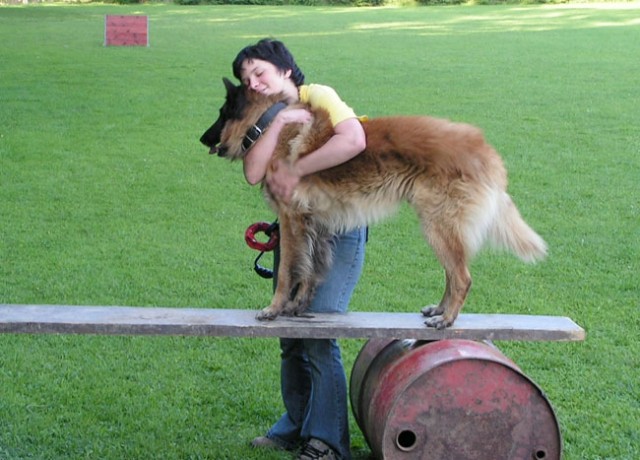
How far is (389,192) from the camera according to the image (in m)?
4.53

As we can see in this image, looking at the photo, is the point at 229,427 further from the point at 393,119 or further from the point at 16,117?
the point at 16,117

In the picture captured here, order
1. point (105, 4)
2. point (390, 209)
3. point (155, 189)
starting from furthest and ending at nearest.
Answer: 1. point (105, 4)
2. point (155, 189)
3. point (390, 209)

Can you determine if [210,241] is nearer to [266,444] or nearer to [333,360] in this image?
[266,444]

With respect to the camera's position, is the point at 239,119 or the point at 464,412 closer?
the point at 464,412

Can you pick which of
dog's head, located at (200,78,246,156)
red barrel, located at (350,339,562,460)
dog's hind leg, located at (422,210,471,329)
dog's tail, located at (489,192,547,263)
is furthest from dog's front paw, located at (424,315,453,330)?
dog's head, located at (200,78,246,156)

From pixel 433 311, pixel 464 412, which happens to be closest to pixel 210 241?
pixel 433 311

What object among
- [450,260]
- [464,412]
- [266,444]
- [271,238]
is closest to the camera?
[464,412]

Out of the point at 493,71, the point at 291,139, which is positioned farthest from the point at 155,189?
the point at 493,71

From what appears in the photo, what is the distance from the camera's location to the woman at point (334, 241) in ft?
15.3

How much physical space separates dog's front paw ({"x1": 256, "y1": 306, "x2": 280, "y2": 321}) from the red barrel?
672mm

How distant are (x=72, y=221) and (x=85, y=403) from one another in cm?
423

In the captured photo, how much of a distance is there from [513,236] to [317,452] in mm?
1432

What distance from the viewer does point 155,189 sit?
11.0 m

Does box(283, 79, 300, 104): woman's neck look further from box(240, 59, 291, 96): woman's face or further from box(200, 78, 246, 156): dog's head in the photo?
box(200, 78, 246, 156): dog's head
